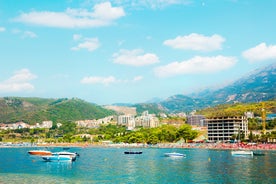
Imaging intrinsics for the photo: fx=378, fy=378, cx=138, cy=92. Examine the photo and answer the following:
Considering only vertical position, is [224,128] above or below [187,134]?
above

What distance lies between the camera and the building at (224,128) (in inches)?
5827

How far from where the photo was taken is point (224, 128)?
14900 centimetres

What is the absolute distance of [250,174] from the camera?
52344 millimetres

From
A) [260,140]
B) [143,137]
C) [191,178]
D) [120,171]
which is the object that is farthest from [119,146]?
[191,178]

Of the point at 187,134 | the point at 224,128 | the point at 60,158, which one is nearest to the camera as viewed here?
the point at 60,158

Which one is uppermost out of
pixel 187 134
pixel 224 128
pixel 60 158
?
pixel 224 128

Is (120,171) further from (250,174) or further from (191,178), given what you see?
(250,174)

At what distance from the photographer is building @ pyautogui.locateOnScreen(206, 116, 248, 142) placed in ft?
486

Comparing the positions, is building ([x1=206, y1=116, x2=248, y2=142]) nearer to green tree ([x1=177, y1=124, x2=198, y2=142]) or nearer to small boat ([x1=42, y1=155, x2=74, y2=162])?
green tree ([x1=177, y1=124, x2=198, y2=142])

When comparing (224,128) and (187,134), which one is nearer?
(187,134)

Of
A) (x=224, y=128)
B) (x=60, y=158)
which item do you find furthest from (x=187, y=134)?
(x=60, y=158)

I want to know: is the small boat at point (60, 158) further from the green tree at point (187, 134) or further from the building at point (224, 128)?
the building at point (224, 128)

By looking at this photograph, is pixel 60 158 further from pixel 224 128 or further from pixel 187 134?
pixel 224 128

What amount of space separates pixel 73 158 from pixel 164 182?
38084 mm
